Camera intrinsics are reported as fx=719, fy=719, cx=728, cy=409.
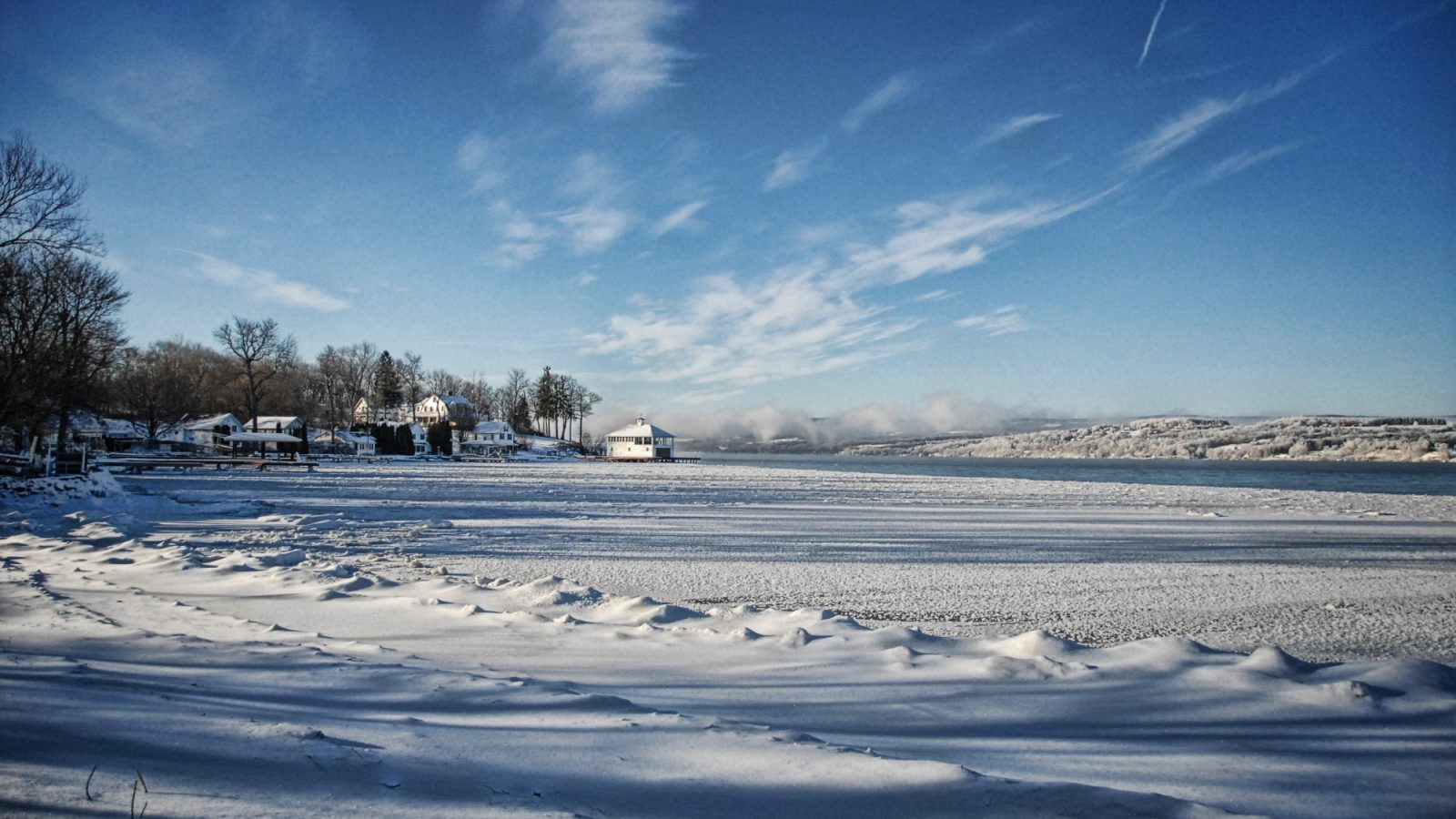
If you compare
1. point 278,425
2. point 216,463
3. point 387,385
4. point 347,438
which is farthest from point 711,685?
point 387,385

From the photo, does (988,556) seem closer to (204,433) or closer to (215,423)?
(215,423)

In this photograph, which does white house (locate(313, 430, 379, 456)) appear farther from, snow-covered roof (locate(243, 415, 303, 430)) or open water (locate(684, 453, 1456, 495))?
open water (locate(684, 453, 1456, 495))

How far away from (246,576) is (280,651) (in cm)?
322

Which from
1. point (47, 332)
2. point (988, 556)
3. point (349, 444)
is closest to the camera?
point (988, 556)

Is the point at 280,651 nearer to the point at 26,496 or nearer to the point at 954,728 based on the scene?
the point at 954,728

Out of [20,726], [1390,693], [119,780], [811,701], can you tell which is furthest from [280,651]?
[1390,693]

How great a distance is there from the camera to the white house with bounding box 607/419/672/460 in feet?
264

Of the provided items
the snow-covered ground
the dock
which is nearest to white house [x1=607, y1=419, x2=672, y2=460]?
the dock

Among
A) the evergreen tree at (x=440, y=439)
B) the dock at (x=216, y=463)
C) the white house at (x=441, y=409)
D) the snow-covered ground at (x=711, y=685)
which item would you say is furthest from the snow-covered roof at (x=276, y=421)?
the snow-covered ground at (x=711, y=685)

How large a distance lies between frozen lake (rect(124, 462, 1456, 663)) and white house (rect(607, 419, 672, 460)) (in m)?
60.0

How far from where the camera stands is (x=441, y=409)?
96.2 m

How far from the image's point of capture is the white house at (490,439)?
8288 cm

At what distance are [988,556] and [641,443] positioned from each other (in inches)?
2875

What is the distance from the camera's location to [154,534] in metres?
10.3
